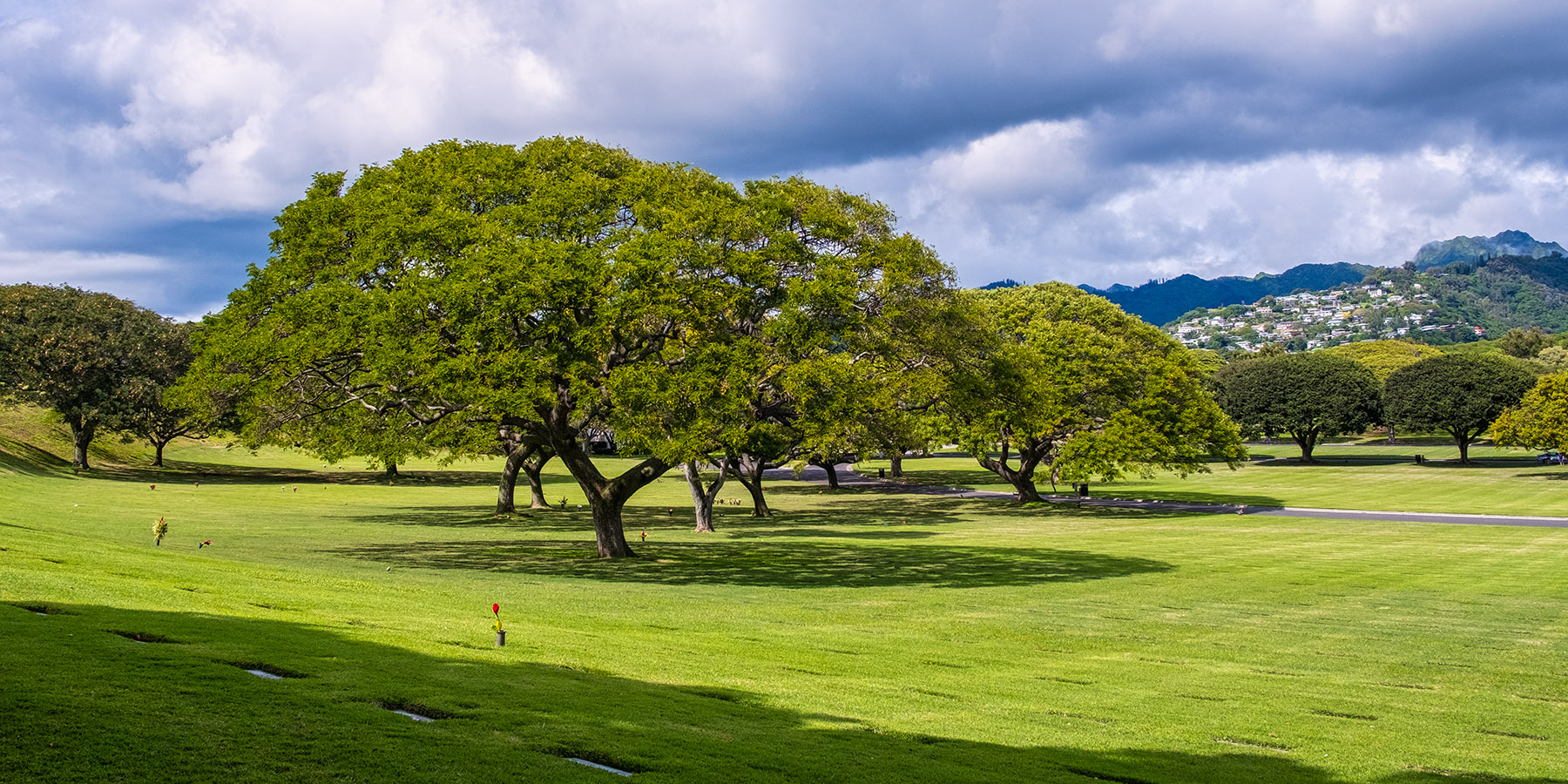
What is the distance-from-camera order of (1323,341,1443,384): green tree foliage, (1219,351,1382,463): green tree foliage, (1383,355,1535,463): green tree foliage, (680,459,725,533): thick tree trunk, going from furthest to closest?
1. (1323,341,1443,384): green tree foliage
2. (1219,351,1382,463): green tree foliage
3. (1383,355,1535,463): green tree foliage
4. (680,459,725,533): thick tree trunk

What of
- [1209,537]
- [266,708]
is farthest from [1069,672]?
[1209,537]

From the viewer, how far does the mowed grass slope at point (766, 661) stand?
31.5 ft

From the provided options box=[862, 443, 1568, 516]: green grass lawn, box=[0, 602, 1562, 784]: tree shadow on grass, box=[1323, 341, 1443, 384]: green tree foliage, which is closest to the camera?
box=[0, 602, 1562, 784]: tree shadow on grass

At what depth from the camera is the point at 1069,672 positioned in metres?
18.3

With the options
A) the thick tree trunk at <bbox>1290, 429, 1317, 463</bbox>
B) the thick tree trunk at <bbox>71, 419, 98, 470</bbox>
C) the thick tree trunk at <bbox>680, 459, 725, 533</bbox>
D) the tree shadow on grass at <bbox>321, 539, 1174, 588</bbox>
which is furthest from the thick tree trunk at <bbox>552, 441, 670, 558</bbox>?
the thick tree trunk at <bbox>1290, 429, 1317, 463</bbox>

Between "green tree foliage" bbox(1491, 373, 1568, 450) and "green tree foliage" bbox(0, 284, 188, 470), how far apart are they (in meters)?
114

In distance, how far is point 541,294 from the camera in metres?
27.5

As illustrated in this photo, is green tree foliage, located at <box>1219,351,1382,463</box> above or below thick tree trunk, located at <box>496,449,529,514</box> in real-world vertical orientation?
above

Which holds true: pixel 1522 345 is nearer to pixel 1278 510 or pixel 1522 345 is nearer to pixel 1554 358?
pixel 1554 358

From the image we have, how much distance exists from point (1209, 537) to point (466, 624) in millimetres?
39698

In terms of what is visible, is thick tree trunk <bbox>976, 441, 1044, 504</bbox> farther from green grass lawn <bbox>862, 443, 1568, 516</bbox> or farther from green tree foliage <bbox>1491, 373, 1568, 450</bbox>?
green tree foliage <bbox>1491, 373, 1568, 450</bbox>

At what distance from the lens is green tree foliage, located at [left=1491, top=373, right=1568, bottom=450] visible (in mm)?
A: 87625

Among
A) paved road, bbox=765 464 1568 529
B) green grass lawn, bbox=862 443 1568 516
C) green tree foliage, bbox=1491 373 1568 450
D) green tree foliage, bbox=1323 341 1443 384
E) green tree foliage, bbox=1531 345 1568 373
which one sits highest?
green tree foliage, bbox=1323 341 1443 384

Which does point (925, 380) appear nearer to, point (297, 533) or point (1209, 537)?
point (1209, 537)
